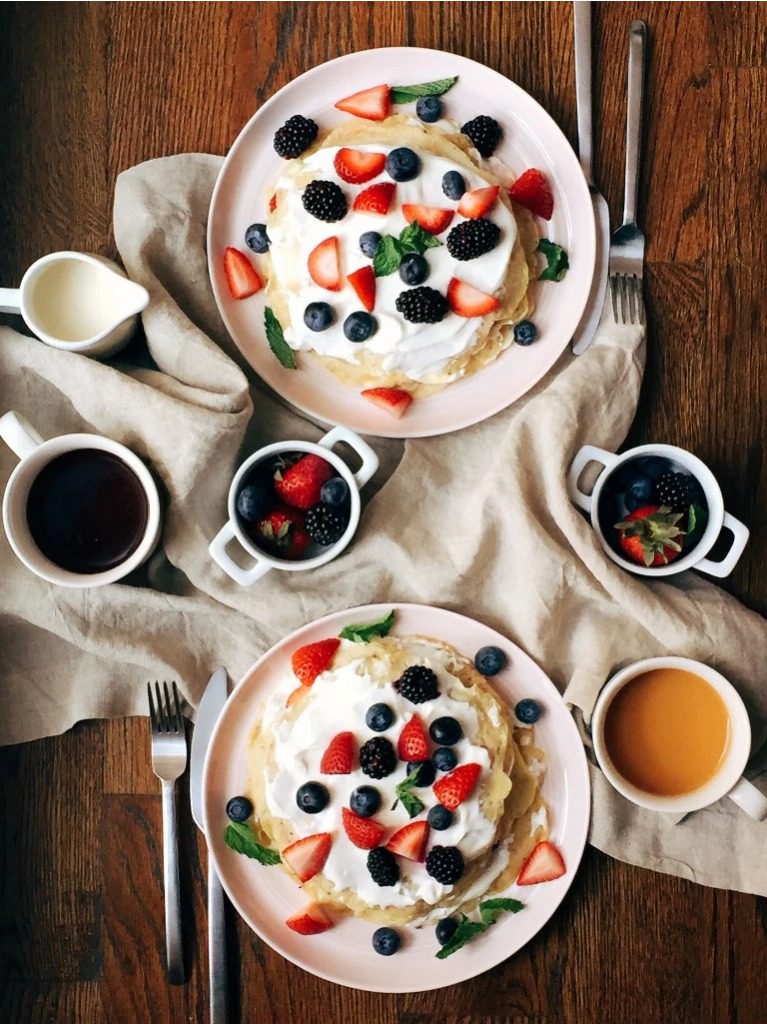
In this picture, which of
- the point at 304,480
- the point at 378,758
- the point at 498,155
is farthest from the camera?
the point at 498,155

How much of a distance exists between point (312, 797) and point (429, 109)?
1.43m

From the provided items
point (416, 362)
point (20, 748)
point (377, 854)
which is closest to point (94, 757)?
point (20, 748)

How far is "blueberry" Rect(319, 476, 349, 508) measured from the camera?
1.96m

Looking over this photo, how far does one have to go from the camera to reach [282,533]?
198 cm

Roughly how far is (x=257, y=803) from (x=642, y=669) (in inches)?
33.2

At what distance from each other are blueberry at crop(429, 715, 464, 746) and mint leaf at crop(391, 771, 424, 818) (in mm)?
80

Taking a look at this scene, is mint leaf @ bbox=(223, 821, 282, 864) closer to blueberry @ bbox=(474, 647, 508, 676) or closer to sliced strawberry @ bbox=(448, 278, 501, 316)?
blueberry @ bbox=(474, 647, 508, 676)

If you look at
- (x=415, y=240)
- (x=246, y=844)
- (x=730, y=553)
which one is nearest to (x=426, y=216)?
(x=415, y=240)

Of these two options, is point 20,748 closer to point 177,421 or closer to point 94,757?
point 94,757

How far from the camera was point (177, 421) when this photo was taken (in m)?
1.99

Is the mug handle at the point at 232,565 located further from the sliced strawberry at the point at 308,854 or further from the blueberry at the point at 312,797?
the sliced strawberry at the point at 308,854

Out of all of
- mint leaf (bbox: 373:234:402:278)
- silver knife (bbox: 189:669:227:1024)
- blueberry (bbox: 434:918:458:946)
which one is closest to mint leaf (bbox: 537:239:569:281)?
mint leaf (bbox: 373:234:402:278)

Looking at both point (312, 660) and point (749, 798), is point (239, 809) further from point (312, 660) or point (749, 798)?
point (749, 798)

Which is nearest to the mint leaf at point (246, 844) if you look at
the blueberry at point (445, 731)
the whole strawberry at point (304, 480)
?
the blueberry at point (445, 731)
